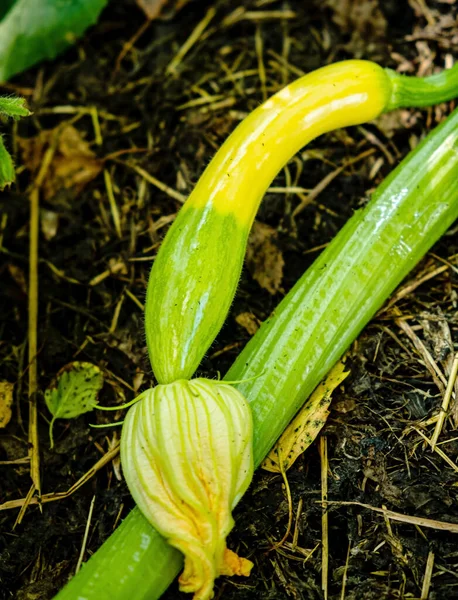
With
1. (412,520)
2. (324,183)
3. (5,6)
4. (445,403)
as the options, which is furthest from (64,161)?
(412,520)

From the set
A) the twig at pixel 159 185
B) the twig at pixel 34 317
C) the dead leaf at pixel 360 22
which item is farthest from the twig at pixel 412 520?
the dead leaf at pixel 360 22

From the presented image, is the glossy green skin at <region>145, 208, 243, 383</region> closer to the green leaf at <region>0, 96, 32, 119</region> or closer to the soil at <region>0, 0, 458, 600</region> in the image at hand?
the soil at <region>0, 0, 458, 600</region>

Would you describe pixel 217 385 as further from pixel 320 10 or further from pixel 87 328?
pixel 320 10

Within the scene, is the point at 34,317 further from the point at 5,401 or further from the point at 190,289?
the point at 190,289

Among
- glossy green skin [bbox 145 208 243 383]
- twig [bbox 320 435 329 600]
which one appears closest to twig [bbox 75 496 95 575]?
glossy green skin [bbox 145 208 243 383]

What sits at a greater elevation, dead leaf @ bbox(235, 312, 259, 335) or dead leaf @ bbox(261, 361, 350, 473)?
dead leaf @ bbox(235, 312, 259, 335)

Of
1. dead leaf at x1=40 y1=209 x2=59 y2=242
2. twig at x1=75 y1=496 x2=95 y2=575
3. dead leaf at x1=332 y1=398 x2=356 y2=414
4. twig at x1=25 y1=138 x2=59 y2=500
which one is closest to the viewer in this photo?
twig at x1=75 y1=496 x2=95 y2=575
